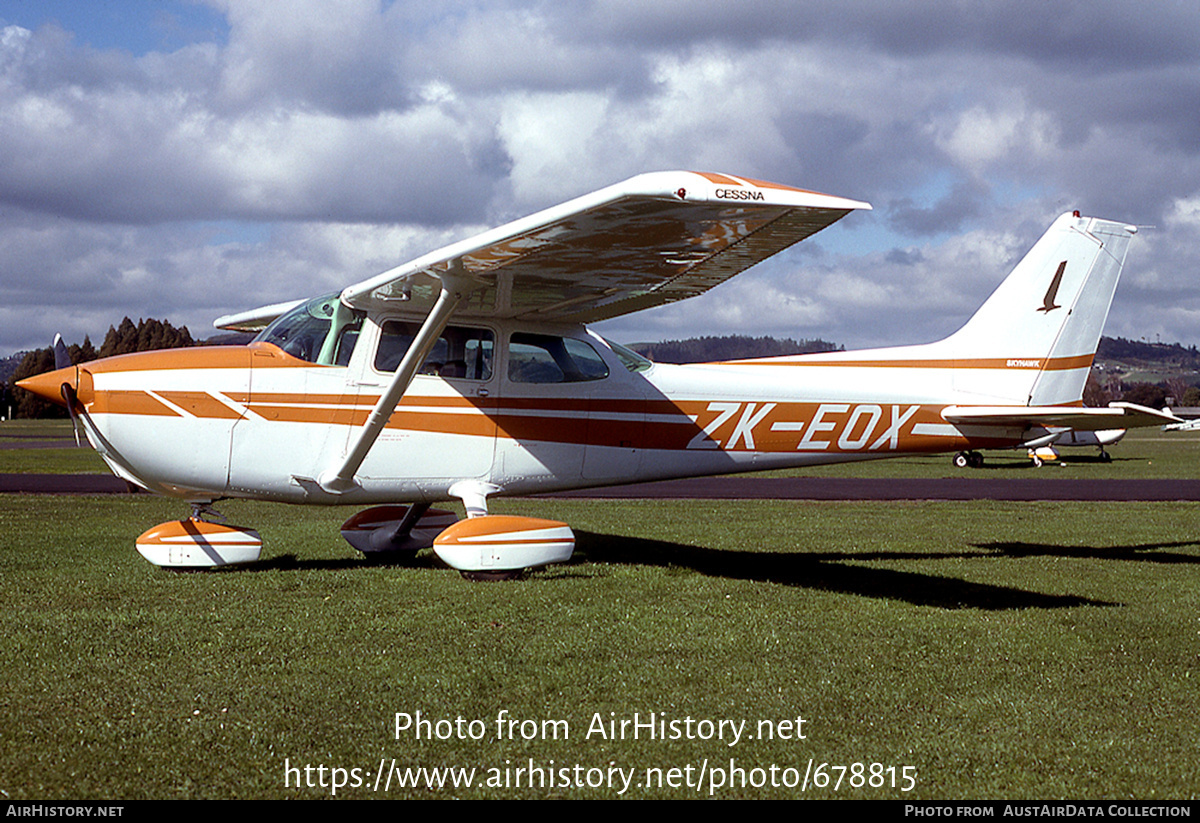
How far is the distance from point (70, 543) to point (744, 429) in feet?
24.6

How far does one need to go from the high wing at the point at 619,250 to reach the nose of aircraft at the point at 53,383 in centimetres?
226

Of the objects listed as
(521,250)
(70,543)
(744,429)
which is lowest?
(70,543)

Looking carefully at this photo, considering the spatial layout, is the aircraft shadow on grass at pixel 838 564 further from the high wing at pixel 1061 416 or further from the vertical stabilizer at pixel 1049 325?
the vertical stabilizer at pixel 1049 325

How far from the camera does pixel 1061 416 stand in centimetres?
941

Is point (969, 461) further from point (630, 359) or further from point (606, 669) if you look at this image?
point (606, 669)

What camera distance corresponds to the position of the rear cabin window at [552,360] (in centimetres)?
911

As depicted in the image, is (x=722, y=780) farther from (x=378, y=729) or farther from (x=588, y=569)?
(x=588, y=569)

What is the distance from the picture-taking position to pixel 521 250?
705cm

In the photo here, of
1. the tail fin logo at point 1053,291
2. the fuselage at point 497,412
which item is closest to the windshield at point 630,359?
the fuselage at point 497,412

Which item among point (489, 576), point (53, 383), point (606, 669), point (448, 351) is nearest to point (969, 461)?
point (448, 351)

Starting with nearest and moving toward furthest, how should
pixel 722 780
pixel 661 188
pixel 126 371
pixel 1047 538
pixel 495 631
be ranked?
pixel 722 780 → pixel 661 188 → pixel 495 631 → pixel 126 371 → pixel 1047 538

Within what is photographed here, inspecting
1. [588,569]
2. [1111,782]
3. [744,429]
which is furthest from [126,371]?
[1111,782]

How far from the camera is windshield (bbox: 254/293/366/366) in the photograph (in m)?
8.55

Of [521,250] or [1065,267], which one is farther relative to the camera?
[1065,267]
